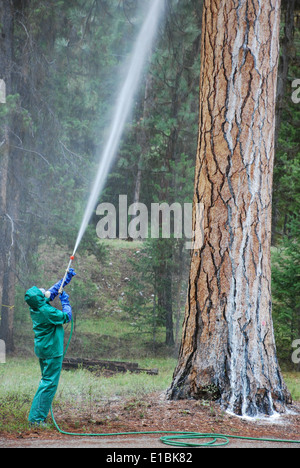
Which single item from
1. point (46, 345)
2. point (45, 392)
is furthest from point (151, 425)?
point (46, 345)

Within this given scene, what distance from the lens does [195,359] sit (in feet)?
20.1

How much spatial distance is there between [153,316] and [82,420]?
9.42 metres

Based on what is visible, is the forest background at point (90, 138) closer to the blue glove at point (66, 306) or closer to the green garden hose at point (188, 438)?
the blue glove at point (66, 306)

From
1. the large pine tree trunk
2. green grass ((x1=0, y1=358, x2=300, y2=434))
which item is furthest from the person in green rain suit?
the large pine tree trunk

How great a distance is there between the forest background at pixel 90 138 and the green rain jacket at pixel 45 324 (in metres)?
7.35

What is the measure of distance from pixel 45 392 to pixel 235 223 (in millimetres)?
3144

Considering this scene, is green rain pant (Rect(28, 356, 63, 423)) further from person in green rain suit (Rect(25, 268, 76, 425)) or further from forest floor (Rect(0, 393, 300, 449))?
forest floor (Rect(0, 393, 300, 449))

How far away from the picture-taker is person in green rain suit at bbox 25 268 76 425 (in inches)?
216

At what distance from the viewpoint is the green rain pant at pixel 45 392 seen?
554 cm

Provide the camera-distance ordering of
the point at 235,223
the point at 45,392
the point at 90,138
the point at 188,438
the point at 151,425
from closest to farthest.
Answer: the point at 188,438 → the point at 151,425 → the point at 45,392 → the point at 235,223 → the point at 90,138

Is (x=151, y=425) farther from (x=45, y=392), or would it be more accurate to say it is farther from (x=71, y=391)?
(x=71, y=391)

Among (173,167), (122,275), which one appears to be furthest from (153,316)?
(122,275)

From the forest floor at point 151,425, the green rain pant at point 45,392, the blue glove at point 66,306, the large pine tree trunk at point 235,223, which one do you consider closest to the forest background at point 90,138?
the large pine tree trunk at point 235,223

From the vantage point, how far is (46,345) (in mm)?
5566
